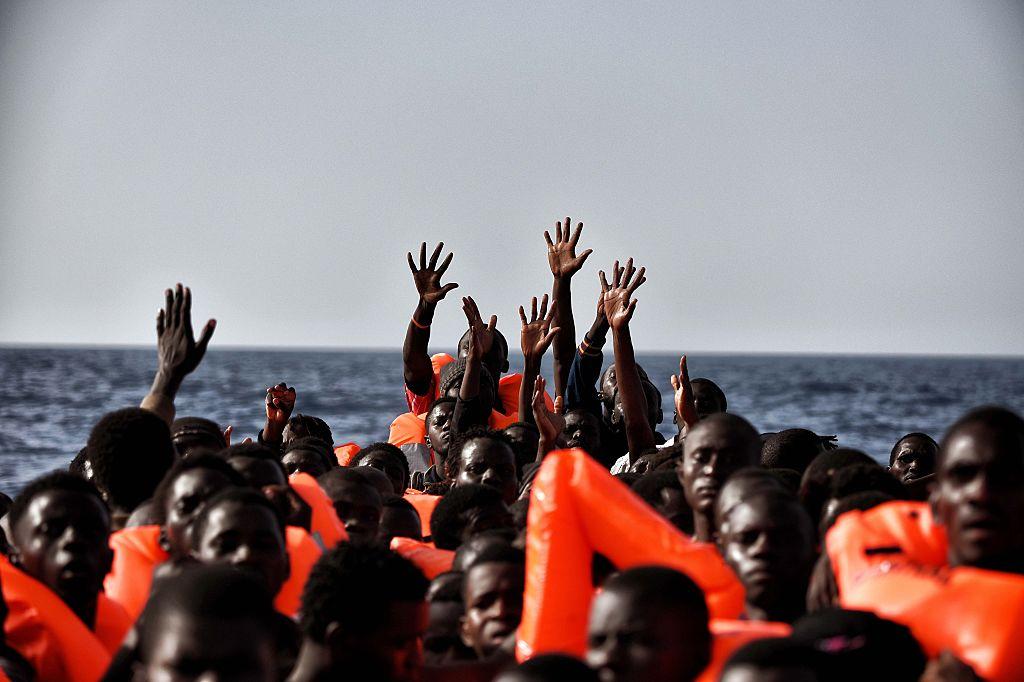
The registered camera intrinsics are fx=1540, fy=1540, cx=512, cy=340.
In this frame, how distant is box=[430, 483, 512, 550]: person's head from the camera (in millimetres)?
6283

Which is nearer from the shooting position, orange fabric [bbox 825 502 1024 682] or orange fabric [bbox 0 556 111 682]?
orange fabric [bbox 825 502 1024 682]

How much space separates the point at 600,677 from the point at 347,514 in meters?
3.04

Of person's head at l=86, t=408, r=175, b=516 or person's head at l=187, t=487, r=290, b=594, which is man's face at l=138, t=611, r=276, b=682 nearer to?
person's head at l=187, t=487, r=290, b=594

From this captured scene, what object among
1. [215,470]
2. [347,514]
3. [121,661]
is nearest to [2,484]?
[347,514]

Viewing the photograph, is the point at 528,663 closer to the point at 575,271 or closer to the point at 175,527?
the point at 175,527

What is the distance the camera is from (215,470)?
5.14 m

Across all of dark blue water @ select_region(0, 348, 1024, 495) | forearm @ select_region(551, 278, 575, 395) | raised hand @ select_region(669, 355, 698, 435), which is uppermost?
forearm @ select_region(551, 278, 575, 395)

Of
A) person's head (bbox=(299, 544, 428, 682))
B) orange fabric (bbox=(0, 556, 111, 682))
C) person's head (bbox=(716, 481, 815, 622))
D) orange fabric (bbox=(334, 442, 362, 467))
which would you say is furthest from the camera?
orange fabric (bbox=(334, 442, 362, 467))

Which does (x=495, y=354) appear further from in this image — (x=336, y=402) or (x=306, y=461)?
(x=336, y=402)

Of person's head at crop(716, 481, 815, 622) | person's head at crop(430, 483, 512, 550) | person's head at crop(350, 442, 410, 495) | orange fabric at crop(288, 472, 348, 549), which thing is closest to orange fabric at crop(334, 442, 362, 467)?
person's head at crop(350, 442, 410, 495)

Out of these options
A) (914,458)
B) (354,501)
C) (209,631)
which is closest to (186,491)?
(354,501)

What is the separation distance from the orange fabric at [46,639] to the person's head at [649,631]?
1.89 meters

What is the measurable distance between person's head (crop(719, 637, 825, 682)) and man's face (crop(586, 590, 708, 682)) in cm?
23

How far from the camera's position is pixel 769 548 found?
4430mm
